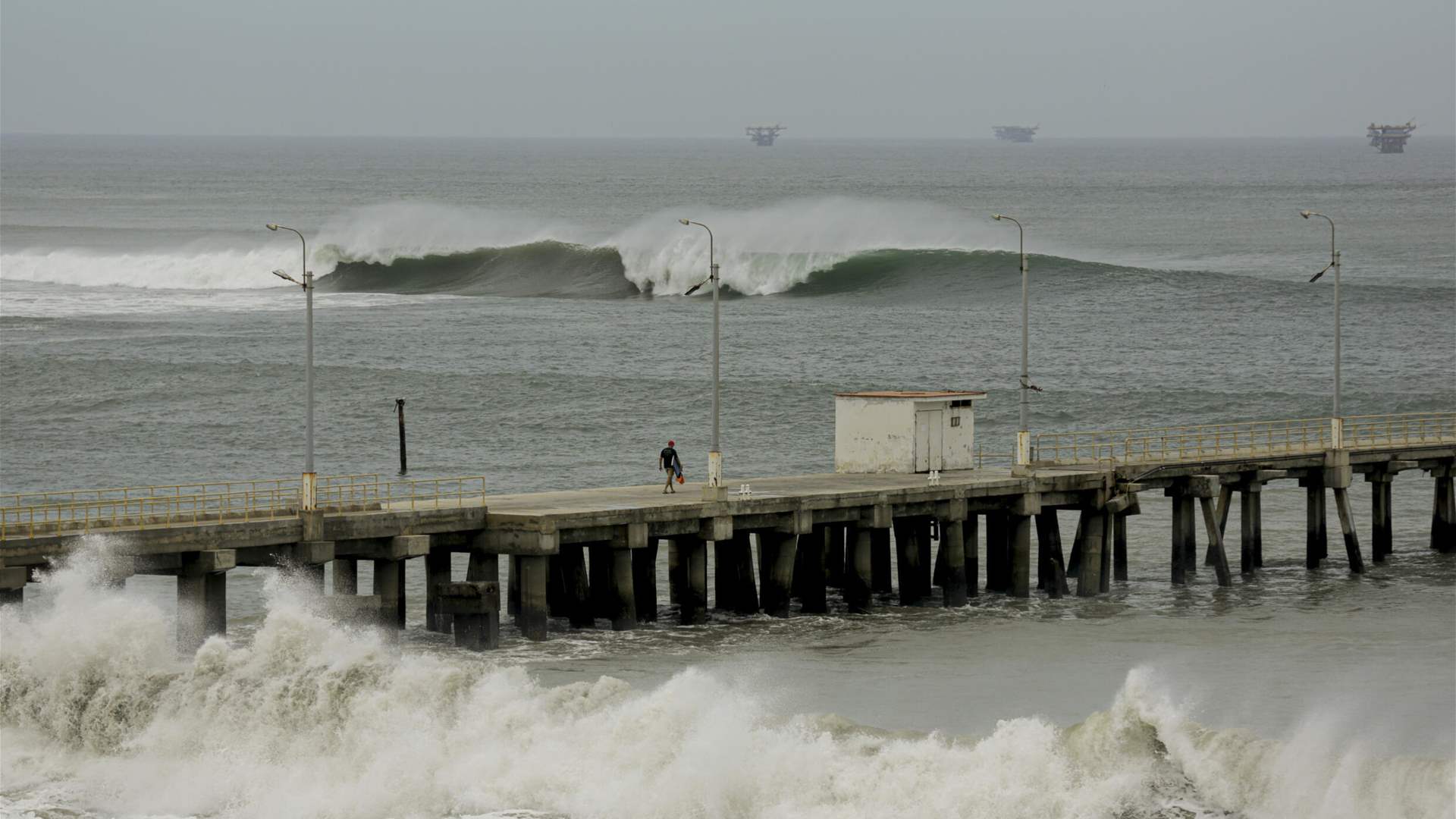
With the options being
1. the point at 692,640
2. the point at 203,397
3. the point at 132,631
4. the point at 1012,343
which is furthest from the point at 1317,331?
the point at 132,631

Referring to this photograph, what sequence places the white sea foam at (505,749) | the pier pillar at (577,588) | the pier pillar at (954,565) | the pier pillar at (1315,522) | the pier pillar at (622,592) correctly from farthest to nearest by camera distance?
1. the pier pillar at (1315,522)
2. the pier pillar at (954,565)
3. the pier pillar at (577,588)
4. the pier pillar at (622,592)
5. the white sea foam at (505,749)

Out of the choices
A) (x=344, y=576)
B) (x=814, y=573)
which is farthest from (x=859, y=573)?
(x=344, y=576)

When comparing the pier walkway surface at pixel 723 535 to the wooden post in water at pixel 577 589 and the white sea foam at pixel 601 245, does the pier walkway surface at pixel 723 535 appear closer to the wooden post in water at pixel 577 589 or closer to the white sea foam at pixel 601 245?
the wooden post in water at pixel 577 589

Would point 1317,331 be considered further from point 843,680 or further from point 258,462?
point 843,680

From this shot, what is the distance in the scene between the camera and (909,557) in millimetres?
37219

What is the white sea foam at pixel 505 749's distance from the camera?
22797 mm

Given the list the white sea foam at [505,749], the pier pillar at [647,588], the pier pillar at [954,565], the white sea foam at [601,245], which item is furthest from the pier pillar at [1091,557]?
the white sea foam at [601,245]

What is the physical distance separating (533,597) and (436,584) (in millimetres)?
1636

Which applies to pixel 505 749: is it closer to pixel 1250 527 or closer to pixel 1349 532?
pixel 1250 527

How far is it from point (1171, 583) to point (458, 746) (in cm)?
1807

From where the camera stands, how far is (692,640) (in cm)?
3309

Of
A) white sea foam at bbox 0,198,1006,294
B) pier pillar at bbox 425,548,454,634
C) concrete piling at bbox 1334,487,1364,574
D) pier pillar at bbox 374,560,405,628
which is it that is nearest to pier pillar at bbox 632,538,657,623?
pier pillar at bbox 425,548,454,634

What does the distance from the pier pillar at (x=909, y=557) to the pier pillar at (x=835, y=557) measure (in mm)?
1130

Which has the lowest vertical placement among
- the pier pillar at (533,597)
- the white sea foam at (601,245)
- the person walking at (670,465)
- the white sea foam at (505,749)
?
the white sea foam at (505,749)
